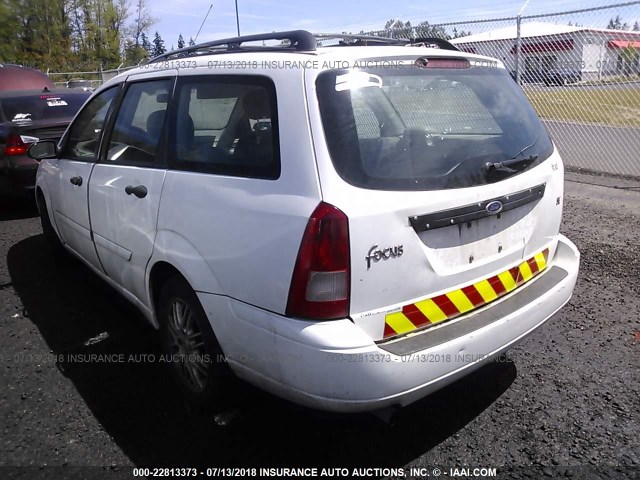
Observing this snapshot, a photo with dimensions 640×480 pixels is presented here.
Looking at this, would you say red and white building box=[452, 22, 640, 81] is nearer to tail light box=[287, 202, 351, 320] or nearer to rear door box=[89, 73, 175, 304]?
rear door box=[89, 73, 175, 304]

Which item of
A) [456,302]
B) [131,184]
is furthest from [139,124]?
[456,302]

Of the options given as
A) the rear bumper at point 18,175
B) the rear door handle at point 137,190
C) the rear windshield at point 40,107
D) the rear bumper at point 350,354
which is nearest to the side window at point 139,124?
the rear door handle at point 137,190

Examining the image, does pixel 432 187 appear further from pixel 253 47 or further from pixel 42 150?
pixel 42 150

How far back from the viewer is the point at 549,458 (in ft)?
8.01

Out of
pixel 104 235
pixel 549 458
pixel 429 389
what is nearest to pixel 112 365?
pixel 104 235

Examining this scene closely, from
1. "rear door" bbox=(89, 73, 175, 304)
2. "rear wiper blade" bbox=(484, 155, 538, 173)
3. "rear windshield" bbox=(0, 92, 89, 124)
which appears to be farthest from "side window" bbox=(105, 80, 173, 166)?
"rear windshield" bbox=(0, 92, 89, 124)

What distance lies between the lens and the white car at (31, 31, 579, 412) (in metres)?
2.09

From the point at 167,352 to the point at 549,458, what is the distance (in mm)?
2036

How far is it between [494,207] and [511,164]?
0.28 meters

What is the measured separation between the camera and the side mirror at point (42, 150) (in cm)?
432

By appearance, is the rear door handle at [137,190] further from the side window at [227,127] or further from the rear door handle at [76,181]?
the rear door handle at [76,181]

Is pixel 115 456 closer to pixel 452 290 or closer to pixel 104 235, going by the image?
pixel 104 235

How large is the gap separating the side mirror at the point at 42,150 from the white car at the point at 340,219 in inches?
62.0

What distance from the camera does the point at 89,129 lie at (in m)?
3.98
